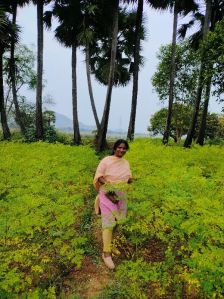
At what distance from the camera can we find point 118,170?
7.02m

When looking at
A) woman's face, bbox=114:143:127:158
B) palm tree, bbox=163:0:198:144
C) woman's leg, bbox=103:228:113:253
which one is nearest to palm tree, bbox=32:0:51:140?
palm tree, bbox=163:0:198:144

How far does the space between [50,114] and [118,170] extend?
51.6m

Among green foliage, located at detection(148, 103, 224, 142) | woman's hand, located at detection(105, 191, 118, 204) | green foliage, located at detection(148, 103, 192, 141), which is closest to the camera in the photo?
woman's hand, located at detection(105, 191, 118, 204)

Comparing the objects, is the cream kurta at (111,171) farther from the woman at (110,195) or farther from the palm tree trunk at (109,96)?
the palm tree trunk at (109,96)

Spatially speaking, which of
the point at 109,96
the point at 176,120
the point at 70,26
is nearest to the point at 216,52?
the point at 109,96

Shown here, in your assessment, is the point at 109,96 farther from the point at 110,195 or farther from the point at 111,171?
the point at 110,195

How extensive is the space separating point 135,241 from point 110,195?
0.90 m

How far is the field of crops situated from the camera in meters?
5.20

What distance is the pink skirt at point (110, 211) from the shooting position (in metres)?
6.69

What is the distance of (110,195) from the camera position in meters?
6.82

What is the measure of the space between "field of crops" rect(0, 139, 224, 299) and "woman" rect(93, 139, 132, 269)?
0.68 ft

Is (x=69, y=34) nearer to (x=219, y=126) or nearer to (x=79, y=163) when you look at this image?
(x=79, y=163)

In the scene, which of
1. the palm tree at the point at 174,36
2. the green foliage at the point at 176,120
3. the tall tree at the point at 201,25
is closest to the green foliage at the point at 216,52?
the tall tree at the point at 201,25

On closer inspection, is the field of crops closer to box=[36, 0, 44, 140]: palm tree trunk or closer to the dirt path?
the dirt path
